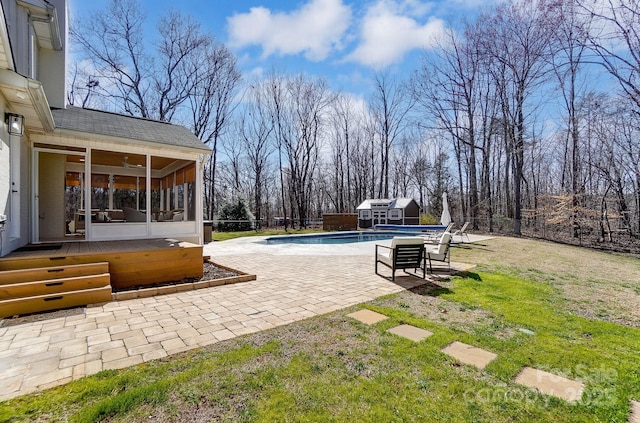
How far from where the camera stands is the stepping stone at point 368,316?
362 cm

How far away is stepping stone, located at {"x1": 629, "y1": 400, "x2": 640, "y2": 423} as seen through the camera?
6.34 feet

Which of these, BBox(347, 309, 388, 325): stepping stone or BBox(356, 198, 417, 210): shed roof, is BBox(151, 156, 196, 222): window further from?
BBox(356, 198, 417, 210): shed roof

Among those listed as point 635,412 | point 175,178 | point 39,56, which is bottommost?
point 635,412

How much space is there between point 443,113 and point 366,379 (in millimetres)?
21959

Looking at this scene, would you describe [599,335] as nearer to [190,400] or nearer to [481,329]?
[481,329]

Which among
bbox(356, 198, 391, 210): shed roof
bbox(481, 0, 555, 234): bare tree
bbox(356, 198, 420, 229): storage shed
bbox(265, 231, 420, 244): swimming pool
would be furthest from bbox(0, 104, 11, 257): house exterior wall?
bbox(356, 198, 391, 210): shed roof

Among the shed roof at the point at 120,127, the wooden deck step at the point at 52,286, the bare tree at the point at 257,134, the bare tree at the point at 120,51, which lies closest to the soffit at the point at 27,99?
the shed roof at the point at 120,127

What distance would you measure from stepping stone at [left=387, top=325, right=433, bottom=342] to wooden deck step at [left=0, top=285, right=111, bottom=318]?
13.5ft

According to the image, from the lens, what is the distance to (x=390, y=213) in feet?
72.2

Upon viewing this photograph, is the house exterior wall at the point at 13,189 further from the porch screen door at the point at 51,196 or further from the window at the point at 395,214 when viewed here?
the window at the point at 395,214

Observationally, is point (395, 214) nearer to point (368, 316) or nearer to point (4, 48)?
point (368, 316)

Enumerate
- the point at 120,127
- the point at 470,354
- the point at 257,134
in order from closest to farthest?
the point at 470,354, the point at 120,127, the point at 257,134

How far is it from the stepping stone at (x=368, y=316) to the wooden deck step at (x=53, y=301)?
3.63m

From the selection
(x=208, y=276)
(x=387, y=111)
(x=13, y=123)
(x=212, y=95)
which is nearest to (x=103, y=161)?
(x=13, y=123)
